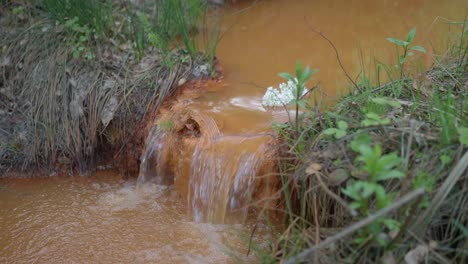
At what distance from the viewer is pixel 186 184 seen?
9.76ft

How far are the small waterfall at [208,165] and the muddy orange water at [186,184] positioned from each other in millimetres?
63

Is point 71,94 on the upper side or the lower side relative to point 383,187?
upper

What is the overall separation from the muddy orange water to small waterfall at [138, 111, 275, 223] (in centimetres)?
6

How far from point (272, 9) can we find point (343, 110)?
2.67 m

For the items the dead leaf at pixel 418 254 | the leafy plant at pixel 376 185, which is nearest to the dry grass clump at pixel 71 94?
the leafy plant at pixel 376 185

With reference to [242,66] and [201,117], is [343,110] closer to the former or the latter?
[201,117]

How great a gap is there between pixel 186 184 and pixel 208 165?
9.6 inches

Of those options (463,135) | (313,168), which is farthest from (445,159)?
(313,168)

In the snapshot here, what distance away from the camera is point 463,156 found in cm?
177

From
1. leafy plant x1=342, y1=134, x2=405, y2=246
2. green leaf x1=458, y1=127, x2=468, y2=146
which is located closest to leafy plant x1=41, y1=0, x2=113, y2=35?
leafy plant x1=342, y1=134, x2=405, y2=246

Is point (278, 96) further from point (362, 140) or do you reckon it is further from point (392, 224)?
point (392, 224)

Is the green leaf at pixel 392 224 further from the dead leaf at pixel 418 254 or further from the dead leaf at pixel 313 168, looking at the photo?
the dead leaf at pixel 313 168

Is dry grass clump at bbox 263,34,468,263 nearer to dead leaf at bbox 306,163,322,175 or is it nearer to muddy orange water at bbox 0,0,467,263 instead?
dead leaf at bbox 306,163,322,175

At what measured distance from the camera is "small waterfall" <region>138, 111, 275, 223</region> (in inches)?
106
